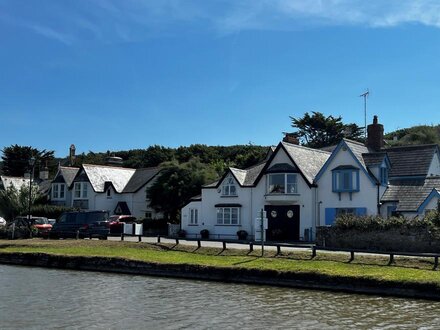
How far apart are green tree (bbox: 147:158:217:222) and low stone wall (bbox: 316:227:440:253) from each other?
76.0 ft

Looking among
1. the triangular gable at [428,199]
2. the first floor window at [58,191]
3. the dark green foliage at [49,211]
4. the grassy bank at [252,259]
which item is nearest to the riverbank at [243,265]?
the grassy bank at [252,259]

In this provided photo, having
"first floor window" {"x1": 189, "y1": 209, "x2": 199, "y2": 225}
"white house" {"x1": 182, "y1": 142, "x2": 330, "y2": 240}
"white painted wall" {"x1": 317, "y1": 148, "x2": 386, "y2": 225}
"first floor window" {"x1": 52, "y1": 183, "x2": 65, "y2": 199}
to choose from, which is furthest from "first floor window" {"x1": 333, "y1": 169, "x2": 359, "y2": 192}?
"first floor window" {"x1": 52, "y1": 183, "x2": 65, "y2": 199}

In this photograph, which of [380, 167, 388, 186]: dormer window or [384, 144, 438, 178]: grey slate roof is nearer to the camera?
[380, 167, 388, 186]: dormer window

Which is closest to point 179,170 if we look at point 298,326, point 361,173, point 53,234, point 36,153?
point 53,234

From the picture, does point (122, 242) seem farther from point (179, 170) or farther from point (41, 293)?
point (179, 170)

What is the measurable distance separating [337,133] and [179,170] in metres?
38.1

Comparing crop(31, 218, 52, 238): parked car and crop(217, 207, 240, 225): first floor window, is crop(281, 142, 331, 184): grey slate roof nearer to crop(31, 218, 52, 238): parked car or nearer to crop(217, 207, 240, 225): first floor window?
crop(217, 207, 240, 225): first floor window

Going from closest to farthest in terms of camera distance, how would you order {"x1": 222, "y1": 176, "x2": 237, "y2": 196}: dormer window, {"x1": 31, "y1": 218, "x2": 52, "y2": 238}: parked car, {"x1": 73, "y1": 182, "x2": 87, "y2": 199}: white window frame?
{"x1": 31, "y1": 218, "x2": 52, "y2": 238}: parked car, {"x1": 222, "y1": 176, "x2": 237, "y2": 196}: dormer window, {"x1": 73, "y1": 182, "x2": 87, "y2": 199}: white window frame

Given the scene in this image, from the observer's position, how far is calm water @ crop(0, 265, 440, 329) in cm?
1495

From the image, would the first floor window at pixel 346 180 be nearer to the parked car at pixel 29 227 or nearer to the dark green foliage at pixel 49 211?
the parked car at pixel 29 227

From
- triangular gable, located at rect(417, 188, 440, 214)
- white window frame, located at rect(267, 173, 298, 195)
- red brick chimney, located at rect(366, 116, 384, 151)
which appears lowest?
triangular gable, located at rect(417, 188, 440, 214)

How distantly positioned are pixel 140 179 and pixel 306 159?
24506mm

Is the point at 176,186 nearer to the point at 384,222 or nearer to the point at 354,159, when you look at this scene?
the point at 354,159

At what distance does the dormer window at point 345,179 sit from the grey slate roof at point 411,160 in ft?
10.8
